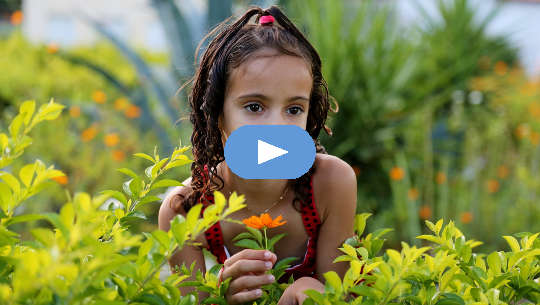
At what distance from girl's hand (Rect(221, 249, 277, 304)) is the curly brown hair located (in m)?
0.26

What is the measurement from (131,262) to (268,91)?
1.35ft

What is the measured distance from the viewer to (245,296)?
819 millimetres

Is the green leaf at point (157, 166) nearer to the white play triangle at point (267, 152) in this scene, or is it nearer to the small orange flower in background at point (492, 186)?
the white play triangle at point (267, 152)

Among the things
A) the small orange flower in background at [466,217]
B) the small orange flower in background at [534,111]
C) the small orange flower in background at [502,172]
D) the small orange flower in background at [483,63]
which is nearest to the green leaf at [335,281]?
the small orange flower in background at [466,217]

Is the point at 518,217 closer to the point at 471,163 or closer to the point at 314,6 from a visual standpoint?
the point at 471,163

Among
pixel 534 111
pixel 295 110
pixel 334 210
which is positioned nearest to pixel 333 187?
pixel 334 210

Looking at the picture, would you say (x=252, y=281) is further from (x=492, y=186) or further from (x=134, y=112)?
(x=134, y=112)

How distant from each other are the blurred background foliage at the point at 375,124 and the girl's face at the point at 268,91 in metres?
1.38

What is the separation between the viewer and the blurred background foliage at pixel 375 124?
2748 millimetres

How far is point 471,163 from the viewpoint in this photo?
2791mm

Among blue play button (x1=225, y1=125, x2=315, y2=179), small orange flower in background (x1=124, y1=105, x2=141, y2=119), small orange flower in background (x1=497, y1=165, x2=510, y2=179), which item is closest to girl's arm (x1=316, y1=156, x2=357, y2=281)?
blue play button (x1=225, y1=125, x2=315, y2=179)

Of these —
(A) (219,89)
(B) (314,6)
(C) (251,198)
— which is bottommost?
(C) (251,198)

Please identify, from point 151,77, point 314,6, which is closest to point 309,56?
point 151,77

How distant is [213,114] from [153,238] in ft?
1.63
